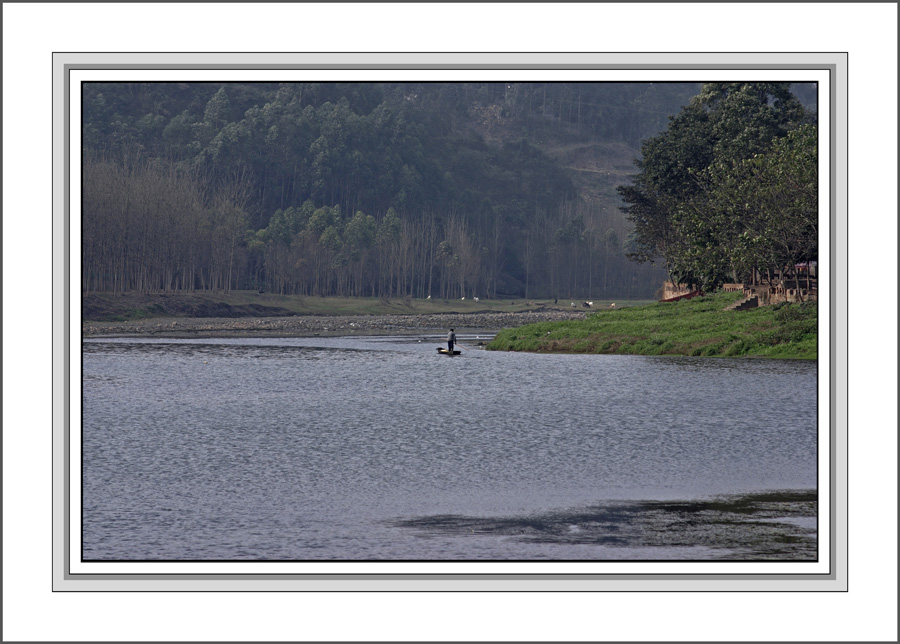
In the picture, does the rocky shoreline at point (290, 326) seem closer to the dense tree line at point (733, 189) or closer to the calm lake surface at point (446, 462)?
the dense tree line at point (733, 189)

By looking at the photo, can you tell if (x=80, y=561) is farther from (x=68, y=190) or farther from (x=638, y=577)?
(x=638, y=577)

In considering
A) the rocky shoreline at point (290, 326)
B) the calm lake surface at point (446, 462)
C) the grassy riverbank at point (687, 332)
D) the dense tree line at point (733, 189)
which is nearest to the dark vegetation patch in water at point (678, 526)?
the calm lake surface at point (446, 462)

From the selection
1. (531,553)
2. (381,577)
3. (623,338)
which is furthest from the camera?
(623,338)

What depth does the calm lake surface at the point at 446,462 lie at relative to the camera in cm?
1630

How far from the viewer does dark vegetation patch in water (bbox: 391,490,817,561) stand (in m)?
15.5

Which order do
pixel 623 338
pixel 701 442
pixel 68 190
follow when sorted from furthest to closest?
pixel 623 338 → pixel 701 442 → pixel 68 190

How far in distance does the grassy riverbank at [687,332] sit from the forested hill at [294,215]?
5930 cm

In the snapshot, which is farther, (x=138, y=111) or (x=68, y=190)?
(x=138, y=111)

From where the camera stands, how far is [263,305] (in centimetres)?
12788

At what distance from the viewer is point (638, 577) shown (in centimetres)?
1108

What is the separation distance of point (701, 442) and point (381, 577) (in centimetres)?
1701

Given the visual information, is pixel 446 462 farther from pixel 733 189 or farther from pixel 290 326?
pixel 290 326

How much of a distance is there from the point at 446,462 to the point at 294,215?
141m

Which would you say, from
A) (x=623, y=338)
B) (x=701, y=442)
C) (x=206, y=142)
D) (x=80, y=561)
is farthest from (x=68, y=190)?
(x=206, y=142)
